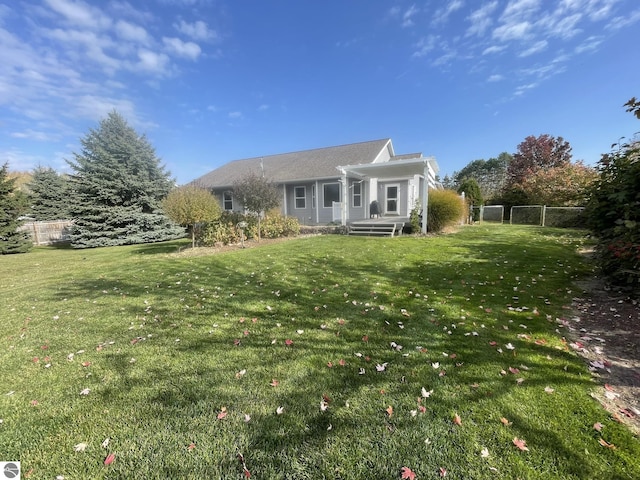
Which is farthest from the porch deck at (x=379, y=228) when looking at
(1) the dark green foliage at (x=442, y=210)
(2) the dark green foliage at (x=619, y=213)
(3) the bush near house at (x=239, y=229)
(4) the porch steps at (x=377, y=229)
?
(2) the dark green foliage at (x=619, y=213)

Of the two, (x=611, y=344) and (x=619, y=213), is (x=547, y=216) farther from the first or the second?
(x=611, y=344)

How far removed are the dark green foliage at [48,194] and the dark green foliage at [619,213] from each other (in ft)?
106

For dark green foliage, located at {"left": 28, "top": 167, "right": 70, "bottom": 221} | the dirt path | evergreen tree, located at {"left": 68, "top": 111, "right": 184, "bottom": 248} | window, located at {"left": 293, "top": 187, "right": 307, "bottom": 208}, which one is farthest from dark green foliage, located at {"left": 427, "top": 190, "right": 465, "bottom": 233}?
dark green foliage, located at {"left": 28, "top": 167, "right": 70, "bottom": 221}

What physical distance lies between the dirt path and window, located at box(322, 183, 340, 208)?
44.8ft

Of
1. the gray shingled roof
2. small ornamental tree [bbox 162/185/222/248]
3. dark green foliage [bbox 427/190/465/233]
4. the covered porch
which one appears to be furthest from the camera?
the gray shingled roof

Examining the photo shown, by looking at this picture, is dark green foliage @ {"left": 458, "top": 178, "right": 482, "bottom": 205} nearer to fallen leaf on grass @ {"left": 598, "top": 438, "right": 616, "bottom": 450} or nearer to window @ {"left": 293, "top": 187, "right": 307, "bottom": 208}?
window @ {"left": 293, "top": 187, "right": 307, "bottom": 208}

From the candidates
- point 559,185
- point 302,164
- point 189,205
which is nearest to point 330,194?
point 302,164

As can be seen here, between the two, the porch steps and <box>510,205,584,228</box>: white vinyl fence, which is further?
<box>510,205,584,228</box>: white vinyl fence

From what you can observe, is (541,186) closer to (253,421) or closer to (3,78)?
(253,421)

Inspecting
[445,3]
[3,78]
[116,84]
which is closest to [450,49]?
[445,3]

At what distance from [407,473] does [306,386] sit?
108cm

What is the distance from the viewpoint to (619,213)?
15.6ft

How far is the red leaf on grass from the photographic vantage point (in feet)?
5.38

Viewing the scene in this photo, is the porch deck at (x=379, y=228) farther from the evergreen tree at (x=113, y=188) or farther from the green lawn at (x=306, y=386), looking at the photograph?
the evergreen tree at (x=113, y=188)
